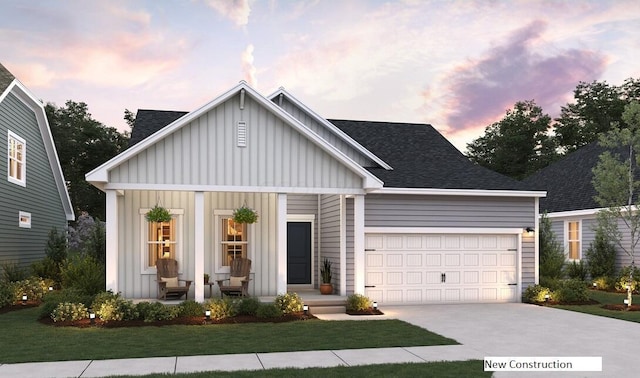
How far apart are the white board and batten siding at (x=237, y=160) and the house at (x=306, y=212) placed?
2cm

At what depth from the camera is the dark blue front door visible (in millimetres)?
17141

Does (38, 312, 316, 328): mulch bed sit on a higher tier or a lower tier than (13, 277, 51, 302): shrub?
lower

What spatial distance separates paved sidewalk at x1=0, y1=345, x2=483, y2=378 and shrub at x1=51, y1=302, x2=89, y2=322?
3727 millimetres

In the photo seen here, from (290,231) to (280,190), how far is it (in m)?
3.59

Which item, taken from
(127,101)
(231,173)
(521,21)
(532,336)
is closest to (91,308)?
(231,173)

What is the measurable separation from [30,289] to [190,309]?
19.7 ft

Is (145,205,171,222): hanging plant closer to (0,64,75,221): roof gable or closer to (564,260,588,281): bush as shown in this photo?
(0,64,75,221): roof gable

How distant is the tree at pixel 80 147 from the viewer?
41312 millimetres

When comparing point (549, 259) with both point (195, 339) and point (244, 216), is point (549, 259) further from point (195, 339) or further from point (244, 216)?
point (195, 339)

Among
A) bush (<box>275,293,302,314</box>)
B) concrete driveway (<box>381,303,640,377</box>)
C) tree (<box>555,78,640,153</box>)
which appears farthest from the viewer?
tree (<box>555,78,640,153</box>)

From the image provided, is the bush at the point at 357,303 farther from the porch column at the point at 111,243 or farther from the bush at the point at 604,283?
the bush at the point at 604,283

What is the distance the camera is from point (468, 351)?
927 centimetres

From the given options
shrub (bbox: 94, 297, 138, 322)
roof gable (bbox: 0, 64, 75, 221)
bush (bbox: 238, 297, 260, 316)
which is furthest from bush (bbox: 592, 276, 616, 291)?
roof gable (bbox: 0, 64, 75, 221)

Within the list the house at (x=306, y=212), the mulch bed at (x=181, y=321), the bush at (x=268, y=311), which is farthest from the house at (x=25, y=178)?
the bush at (x=268, y=311)
